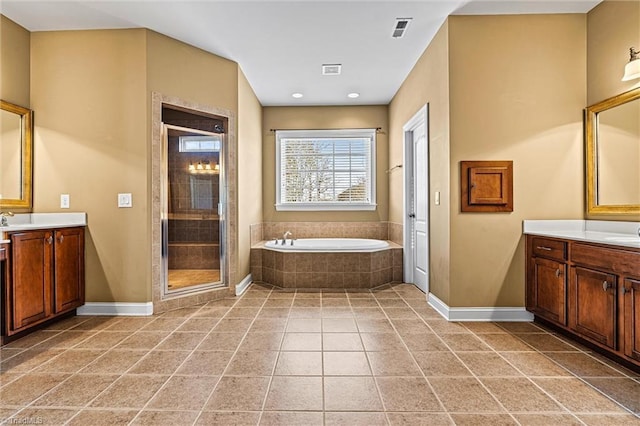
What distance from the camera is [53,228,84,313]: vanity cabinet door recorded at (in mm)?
2939

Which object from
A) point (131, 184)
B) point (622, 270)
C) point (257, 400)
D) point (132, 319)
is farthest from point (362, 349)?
point (131, 184)

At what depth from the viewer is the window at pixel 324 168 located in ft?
18.4

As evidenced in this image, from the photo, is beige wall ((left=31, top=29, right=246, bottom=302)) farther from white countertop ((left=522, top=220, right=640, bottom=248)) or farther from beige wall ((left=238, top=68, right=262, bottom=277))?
white countertop ((left=522, top=220, right=640, bottom=248))

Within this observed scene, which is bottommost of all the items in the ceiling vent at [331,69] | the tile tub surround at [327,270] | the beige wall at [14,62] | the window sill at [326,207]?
the tile tub surround at [327,270]

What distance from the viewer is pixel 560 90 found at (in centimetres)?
305

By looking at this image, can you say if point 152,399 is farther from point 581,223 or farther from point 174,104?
point 581,223

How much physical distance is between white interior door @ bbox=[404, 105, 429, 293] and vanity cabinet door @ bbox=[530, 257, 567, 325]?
1250 millimetres

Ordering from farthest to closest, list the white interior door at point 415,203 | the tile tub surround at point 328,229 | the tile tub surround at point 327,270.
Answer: the tile tub surround at point 328,229, the tile tub surround at point 327,270, the white interior door at point 415,203

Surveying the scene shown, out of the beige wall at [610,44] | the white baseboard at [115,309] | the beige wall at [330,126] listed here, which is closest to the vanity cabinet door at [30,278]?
the white baseboard at [115,309]

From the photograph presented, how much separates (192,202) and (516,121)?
352 centimetres

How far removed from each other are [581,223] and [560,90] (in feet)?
4.04

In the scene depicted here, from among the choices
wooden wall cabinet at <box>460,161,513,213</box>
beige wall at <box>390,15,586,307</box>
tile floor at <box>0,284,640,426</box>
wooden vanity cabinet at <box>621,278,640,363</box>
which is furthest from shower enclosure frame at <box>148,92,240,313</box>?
wooden vanity cabinet at <box>621,278,640,363</box>

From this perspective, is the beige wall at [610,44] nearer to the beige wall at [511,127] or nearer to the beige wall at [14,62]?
the beige wall at [511,127]

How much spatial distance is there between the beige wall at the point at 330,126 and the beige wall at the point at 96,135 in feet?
8.15
